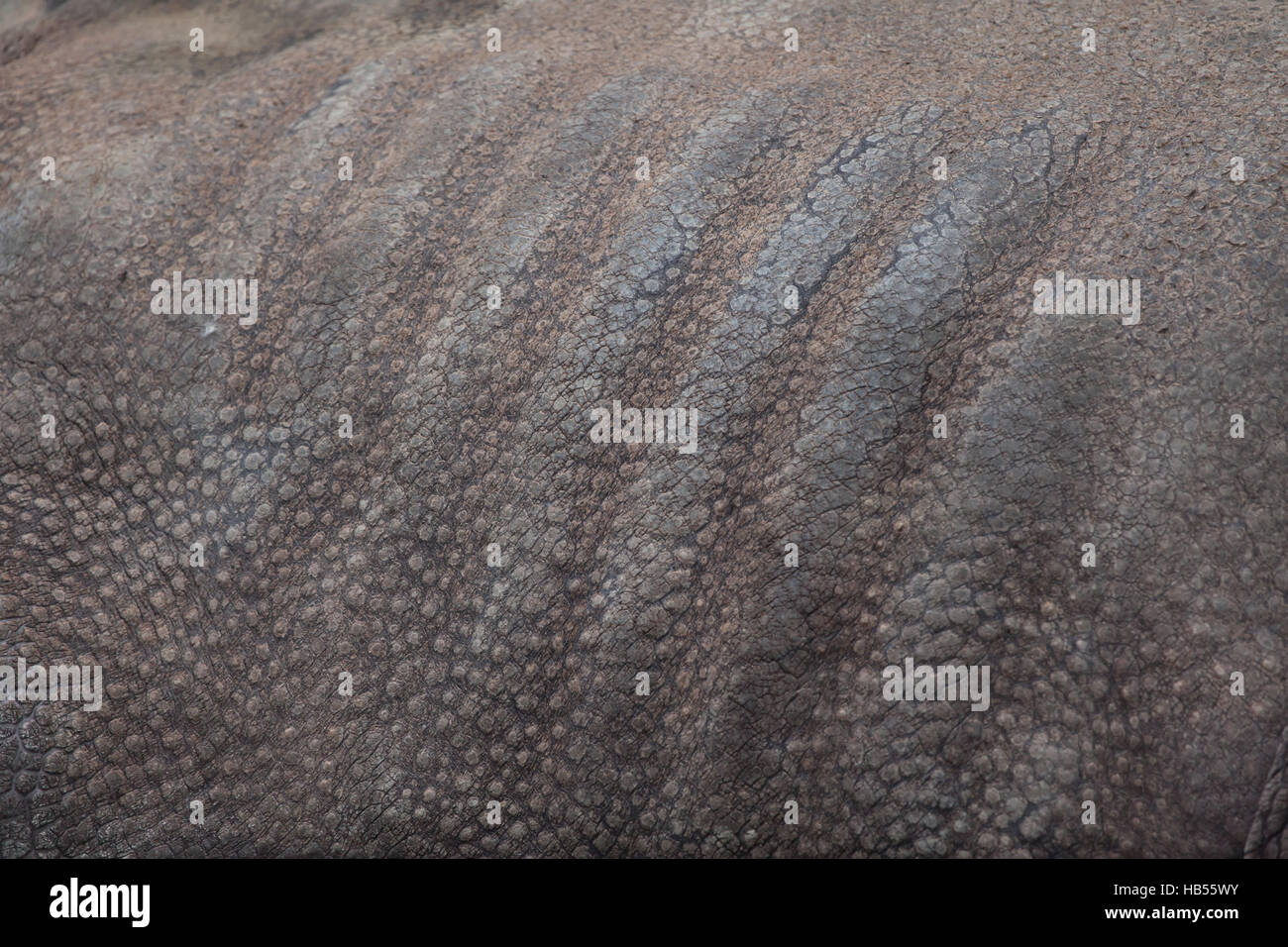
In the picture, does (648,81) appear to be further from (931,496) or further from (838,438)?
(931,496)

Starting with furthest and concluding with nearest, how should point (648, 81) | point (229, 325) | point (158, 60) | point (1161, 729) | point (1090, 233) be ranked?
point (158, 60), point (648, 81), point (229, 325), point (1090, 233), point (1161, 729)

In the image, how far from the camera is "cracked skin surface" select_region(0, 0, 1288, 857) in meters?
2.40

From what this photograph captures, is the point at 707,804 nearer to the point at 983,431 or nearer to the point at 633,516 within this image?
the point at 633,516

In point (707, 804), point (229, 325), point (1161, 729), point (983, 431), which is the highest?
point (229, 325)

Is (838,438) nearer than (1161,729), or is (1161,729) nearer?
(1161,729)

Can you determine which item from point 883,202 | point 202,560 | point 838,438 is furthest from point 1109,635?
point 202,560

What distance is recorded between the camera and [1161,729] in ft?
7.59

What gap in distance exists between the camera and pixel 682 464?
2666 mm

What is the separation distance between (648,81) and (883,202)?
3.13ft

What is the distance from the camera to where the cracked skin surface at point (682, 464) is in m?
2.40

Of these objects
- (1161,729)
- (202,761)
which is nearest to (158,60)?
(202,761)

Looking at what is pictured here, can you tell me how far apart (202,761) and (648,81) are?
2475 mm

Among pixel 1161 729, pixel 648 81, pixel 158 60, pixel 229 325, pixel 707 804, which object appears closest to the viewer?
pixel 1161 729

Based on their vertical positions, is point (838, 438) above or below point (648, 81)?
below
